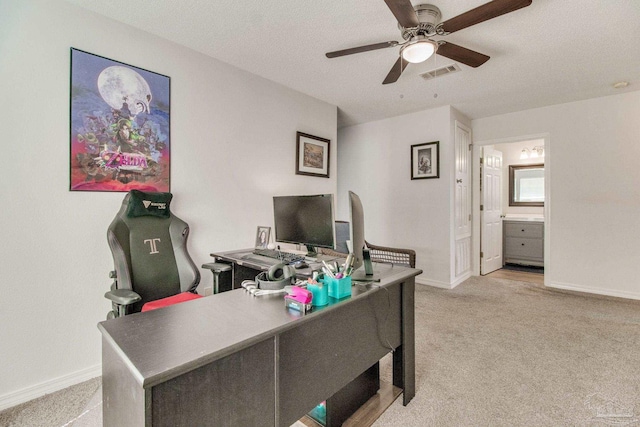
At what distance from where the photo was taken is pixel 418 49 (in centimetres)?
198

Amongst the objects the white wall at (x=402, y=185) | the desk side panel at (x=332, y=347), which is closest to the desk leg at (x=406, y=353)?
the desk side panel at (x=332, y=347)

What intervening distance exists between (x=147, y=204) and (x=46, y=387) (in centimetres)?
128

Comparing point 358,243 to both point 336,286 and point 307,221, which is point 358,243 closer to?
point 336,286

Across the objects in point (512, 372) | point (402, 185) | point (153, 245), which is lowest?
point (512, 372)

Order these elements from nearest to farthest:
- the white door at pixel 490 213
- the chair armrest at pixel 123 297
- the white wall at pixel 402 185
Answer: the chair armrest at pixel 123 297 < the white wall at pixel 402 185 < the white door at pixel 490 213

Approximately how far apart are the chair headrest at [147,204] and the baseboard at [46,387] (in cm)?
113

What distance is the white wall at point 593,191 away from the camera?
3.53m

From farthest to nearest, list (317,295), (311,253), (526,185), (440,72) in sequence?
(526,185) < (440,72) < (311,253) < (317,295)

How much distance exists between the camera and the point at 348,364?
4.52 ft

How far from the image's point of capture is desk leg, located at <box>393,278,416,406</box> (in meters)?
1.70

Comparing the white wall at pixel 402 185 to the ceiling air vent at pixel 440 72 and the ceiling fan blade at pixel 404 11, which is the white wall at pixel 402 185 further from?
the ceiling fan blade at pixel 404 11

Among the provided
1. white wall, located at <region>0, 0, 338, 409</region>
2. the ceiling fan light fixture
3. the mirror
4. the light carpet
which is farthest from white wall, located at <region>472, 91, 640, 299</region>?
white wall, located at <region>0, 0, 338, 409</region>

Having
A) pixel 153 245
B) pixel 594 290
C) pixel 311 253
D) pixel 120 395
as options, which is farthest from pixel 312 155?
pixel 594 290

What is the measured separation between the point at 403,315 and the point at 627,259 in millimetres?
3744
